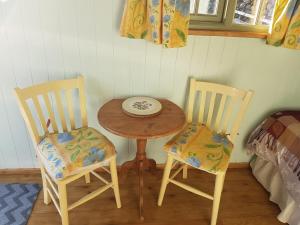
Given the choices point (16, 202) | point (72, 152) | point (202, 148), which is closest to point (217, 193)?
point (202, 148)

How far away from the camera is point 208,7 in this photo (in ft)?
5.64

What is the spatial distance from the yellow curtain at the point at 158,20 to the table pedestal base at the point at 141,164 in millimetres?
700

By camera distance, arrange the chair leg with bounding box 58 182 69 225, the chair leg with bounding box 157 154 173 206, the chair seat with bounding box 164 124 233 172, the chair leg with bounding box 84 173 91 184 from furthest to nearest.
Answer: the chair leg with bounding box 84 173 91 184, the chair leg with bounding box 157 154 173 206, the chair seat with bounding box 164 124 233 172, the chair leg with bounding box 58 182 69 225

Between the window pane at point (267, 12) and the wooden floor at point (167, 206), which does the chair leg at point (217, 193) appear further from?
the window pane at point (267, 12)

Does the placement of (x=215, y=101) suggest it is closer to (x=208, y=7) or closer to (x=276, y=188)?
(x=208, y=7)

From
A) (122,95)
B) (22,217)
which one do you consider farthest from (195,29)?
(22,217)

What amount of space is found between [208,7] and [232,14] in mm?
170

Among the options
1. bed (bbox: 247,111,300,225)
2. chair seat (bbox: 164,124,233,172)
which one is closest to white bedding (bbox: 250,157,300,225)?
bed (bbox: 247,111,300,225)

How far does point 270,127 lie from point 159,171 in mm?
972

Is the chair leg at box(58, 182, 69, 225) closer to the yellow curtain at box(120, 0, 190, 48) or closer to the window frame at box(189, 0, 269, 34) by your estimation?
the yellow curtain at box(120, 0, 190, 48)

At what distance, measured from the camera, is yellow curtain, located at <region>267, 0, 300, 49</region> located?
1.54 m

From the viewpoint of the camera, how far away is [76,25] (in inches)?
62.7

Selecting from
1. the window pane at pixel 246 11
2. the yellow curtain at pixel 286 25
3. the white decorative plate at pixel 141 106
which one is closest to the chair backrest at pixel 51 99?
the white decorative plate at pixel 141 106

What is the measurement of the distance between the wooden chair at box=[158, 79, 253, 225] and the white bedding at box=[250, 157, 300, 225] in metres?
0.51
